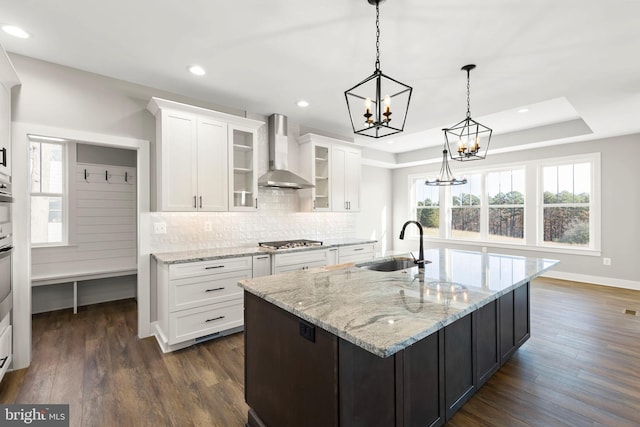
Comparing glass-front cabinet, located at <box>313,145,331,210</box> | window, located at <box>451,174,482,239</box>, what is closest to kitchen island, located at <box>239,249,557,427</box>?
glass-front cabinet, located at <box>313,145,331,210</box>

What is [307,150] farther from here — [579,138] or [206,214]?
[579,138]

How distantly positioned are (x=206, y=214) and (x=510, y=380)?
3426 millimetres

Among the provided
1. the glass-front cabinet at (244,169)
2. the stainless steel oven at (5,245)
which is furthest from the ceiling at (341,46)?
the stainless steel oven at (5,245)

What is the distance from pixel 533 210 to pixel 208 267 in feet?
20.0

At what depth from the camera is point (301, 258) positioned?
3.72m

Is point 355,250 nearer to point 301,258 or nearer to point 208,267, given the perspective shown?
point 301,258

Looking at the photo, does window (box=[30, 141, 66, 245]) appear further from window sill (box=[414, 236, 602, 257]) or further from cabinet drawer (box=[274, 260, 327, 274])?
window sill (box=[414, 236, 602, 257])

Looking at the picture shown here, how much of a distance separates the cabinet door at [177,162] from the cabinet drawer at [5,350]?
1.49 metres

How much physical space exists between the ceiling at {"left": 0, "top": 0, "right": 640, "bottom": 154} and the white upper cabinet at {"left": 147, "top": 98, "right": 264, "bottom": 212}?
1.06 ft

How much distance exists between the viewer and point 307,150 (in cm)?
445

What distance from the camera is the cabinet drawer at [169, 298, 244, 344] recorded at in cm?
286

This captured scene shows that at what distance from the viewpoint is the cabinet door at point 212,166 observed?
10.9 feet

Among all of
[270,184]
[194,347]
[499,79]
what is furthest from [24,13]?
[499,79]

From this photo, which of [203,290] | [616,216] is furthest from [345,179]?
[616,216]
